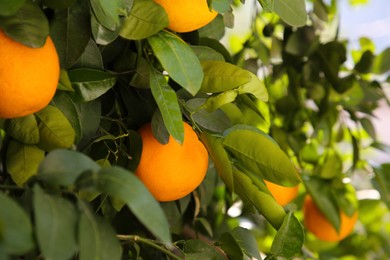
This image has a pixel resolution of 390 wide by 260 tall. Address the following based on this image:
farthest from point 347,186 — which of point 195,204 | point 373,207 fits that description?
point 195,204

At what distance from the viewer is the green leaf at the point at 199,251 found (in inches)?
24.0

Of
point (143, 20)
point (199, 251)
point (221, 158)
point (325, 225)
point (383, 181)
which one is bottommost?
point (325, 225)

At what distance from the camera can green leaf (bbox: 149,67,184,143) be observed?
1.79 feet

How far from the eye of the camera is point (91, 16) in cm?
56

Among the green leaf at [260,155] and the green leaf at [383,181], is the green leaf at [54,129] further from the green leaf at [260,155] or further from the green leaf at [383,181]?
the green leaf at [383,181]

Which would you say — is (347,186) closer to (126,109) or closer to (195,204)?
(195,204)

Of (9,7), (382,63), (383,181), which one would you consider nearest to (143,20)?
(9,7)

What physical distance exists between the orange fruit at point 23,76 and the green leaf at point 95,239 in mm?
117

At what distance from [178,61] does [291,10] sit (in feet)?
0.62

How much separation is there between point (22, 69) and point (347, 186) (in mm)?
785

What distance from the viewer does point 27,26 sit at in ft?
1.63

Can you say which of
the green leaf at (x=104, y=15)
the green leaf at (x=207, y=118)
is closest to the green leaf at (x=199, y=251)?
the green leaf at (x=207, y=118)

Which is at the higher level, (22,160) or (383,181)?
(22,160)

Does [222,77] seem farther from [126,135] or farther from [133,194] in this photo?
[133,194]
